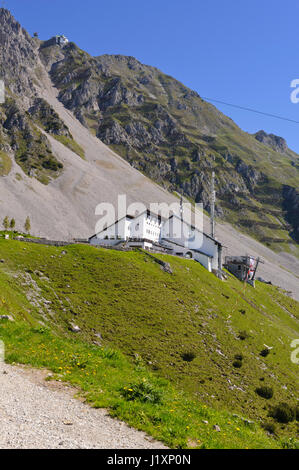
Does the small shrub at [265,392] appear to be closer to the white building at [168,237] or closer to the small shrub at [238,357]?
the small shrub at [238,357]

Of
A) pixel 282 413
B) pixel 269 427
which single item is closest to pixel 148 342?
pixel 269 427

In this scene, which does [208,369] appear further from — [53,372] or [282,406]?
[53,372]

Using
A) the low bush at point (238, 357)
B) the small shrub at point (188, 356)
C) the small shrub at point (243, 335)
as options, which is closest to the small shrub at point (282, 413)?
the low bush at point (238, 357)

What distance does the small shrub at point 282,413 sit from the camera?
2588 centimetres

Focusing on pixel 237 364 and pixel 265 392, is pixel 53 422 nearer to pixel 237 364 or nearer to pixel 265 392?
pixel 265 392

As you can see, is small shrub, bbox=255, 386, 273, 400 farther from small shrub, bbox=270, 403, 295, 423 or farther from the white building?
the white building

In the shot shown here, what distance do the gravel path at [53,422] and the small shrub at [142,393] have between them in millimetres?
1553

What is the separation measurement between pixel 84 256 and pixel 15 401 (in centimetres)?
3296

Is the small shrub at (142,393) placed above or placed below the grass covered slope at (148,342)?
above

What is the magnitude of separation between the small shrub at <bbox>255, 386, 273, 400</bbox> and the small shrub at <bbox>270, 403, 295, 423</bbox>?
1.67m

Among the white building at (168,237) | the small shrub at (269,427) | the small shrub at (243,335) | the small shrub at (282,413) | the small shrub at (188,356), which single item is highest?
the white building at (168,237)

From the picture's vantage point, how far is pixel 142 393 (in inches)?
440

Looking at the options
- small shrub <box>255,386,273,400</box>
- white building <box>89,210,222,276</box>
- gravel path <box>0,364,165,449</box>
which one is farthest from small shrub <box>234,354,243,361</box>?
white building <box>89,210,222,276</box>

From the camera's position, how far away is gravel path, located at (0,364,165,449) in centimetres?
748
